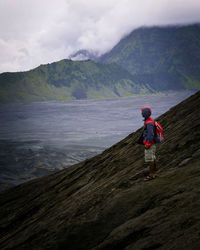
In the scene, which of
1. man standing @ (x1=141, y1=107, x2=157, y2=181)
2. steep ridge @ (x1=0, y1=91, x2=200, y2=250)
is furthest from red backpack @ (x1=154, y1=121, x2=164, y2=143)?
steep ridge @ (x1=0, y1=91, x2=200, y2=250)

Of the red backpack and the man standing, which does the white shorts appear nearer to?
the man standing

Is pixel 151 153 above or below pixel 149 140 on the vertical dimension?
below

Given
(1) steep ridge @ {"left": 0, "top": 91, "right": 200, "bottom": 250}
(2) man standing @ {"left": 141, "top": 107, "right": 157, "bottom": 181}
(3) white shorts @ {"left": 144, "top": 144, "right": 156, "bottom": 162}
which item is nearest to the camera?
(1) steep ridge @ {"left": 0, "top": 91, "right": 200, "bottom": 250}

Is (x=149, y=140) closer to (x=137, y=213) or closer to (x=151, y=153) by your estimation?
(x=151, y=153)

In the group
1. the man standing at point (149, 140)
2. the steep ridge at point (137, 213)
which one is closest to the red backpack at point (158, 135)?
the man standing at point (149, 140)

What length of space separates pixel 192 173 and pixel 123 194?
2.39 m

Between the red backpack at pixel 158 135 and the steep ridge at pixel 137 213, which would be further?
the red backpack at pixel 158 135

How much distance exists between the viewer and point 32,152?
6144cm

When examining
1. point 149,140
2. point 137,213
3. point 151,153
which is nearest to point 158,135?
point 149,140

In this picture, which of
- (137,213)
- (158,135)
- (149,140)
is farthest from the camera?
(158,135)

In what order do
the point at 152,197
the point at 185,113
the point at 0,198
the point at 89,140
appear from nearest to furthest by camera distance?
the point at 152,197 < the point at 185,113 < the point at 0,198 < the point at 89,140

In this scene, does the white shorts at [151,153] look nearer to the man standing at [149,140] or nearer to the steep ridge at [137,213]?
the man standing at [149,140]

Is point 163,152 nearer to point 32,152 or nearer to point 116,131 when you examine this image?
point 32,152

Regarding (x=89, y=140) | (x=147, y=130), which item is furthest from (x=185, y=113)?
(x=89, y=140)
